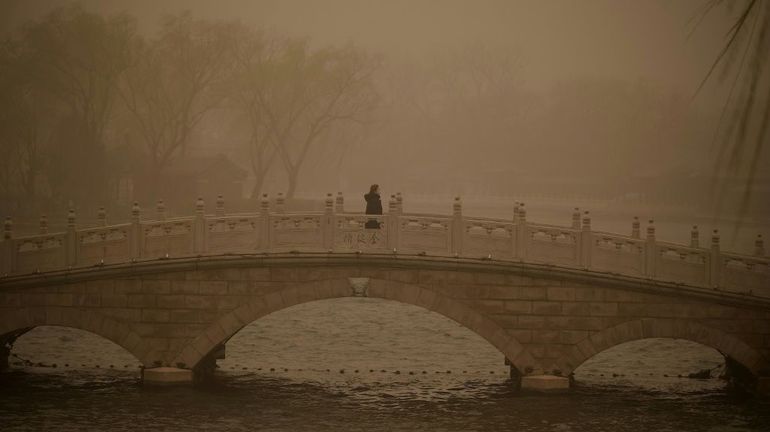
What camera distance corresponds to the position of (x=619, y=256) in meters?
23.1

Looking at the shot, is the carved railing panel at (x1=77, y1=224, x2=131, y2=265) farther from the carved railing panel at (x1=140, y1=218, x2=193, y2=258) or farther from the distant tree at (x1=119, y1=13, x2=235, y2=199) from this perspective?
the distant tree at (x1=119, y1=13, x2=235, y2=199)

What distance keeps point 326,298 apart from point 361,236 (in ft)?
5.03

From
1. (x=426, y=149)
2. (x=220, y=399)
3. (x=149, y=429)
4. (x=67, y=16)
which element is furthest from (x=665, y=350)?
(x=426, y=149)

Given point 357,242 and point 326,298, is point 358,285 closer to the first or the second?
point 326,298

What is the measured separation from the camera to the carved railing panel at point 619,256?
23.0 m

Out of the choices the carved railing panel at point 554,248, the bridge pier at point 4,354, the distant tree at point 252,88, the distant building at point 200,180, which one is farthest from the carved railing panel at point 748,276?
the distant building at point 200,180

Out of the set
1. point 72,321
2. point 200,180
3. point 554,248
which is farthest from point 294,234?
point 200,180

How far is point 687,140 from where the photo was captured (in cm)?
8938

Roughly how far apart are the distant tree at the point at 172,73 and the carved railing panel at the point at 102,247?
112 ft

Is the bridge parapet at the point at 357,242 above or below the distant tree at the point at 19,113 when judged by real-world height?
below

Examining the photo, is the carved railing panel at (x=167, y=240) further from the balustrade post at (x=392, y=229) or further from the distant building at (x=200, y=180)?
the distant building at (x=200, y=180)

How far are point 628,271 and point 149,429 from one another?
10.3 m

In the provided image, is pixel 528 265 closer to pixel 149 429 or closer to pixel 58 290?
pixel 149 429

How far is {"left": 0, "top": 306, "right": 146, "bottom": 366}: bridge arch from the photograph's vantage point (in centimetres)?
2300
